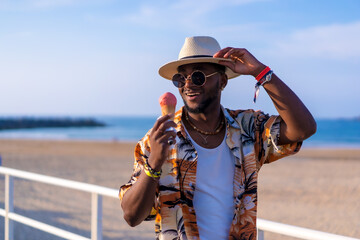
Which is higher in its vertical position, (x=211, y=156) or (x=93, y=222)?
Answer: (x=211, y=156)

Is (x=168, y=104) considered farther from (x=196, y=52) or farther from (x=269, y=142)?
(x=269, y=142)

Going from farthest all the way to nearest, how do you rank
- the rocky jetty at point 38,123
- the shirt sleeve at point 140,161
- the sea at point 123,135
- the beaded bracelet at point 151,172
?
the rocky jetty at point 38,123
the sea at point 123,135
the shirt sleeve at point 140,161
the beaded bracelet at point 151,172

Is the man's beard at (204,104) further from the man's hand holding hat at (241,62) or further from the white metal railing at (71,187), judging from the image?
the white metal railing at (71,187)

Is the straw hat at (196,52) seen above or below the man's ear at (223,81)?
above

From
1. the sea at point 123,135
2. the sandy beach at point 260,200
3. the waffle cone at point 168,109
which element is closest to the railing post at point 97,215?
the waffle cone at point 168,109

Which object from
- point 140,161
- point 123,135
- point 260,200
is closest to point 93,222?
point 140,161

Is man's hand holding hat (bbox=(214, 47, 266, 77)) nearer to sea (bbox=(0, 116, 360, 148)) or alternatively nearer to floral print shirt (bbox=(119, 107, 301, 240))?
floral print shirt (bbox=(119, 107, 301, 240))

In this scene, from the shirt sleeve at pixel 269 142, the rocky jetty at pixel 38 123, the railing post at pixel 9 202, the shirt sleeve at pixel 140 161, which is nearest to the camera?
the shirt sleeve at pixel 140 161

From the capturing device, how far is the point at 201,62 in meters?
2.01

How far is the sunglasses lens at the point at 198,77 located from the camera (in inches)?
76.6

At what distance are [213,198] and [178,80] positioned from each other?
0.52 meters

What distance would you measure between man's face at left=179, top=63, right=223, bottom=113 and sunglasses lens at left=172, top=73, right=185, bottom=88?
19mm

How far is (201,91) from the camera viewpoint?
1.95 metres

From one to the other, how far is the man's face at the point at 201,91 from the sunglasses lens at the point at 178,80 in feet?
0.06
